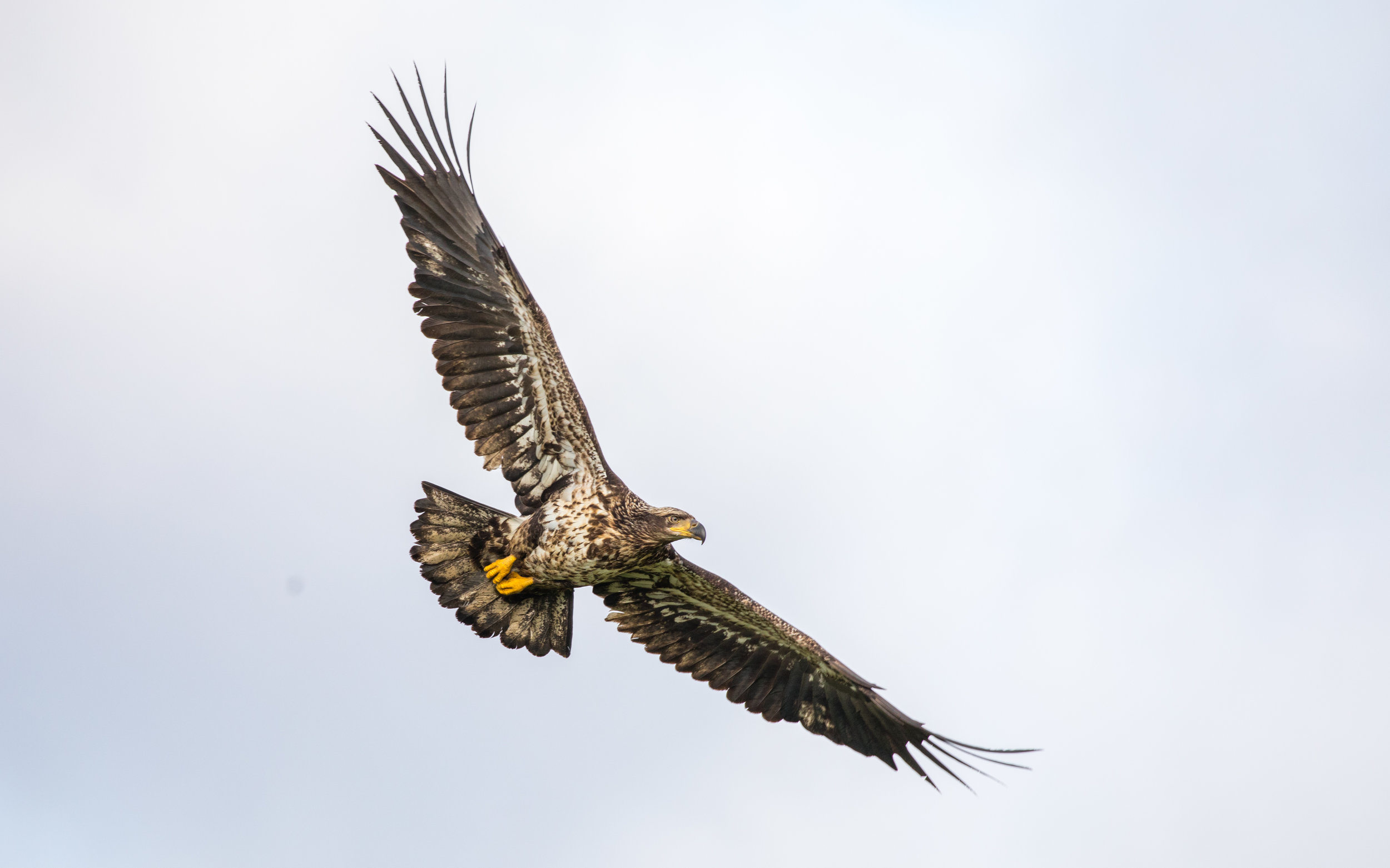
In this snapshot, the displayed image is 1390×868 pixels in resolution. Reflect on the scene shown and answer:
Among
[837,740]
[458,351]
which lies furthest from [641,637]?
[458,351]

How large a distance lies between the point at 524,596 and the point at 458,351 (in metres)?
2.55

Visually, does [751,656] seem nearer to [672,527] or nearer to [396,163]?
[672,527]

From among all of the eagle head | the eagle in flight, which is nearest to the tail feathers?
the eagle in flight

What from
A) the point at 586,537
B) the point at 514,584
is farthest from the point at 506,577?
the point at 586,537

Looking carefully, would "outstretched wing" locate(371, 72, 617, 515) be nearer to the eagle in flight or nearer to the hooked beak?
the eagle in flight

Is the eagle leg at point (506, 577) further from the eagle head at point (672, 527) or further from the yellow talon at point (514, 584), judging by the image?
the eagle head at point (672, 527)

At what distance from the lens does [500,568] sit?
14.1 m

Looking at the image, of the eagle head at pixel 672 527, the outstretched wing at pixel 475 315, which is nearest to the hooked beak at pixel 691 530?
the eagle head at pixel 672 527

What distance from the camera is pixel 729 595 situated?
1458 centimetres

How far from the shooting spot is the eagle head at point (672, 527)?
13336 millimetres

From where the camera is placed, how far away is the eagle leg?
46.2ft

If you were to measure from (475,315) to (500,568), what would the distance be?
7.78 ft

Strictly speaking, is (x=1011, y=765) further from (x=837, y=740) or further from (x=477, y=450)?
(x=477, y=450)

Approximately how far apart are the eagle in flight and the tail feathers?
0.01m
